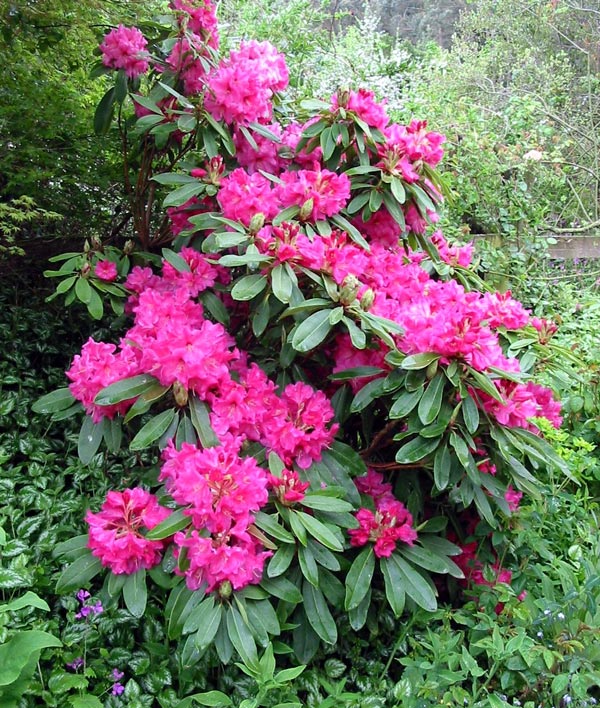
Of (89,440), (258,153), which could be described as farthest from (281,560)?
(258,153)

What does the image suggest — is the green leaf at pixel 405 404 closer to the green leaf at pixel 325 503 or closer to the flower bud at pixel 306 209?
the green leaf at pixel 325 503

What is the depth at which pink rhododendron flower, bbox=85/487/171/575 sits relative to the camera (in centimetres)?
121

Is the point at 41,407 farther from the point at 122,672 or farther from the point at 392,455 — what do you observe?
the point at 392,455

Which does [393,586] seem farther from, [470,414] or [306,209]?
[306,209]

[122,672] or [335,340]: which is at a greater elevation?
[335,340]

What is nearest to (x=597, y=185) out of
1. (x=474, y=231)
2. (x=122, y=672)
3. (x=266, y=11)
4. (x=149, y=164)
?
(x=474, y=231)

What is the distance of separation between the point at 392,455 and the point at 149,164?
3.86 ft

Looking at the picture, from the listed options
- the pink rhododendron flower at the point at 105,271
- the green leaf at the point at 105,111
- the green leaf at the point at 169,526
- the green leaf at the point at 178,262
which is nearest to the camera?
the green leaf at the point at 169,526

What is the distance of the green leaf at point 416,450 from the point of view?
1.27 m

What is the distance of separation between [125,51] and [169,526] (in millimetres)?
1373

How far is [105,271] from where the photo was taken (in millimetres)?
1734

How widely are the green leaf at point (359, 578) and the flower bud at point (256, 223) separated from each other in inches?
29.3

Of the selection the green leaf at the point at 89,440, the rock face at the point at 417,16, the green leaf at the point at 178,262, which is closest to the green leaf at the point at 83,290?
the green leaf at the point at 178,262

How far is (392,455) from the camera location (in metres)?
1.63
